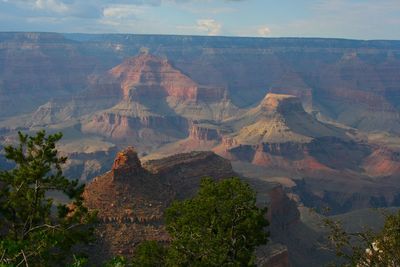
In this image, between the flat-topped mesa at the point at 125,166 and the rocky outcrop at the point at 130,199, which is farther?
the flat-topped mesa at the point at 125,166

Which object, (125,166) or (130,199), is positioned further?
(125,166)

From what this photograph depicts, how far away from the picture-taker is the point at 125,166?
70.6 metres

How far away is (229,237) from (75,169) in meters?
161

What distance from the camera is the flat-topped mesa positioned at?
7006 centimetres

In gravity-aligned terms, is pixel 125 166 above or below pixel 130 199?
above

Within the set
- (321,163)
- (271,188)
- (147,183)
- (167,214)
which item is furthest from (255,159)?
(167,214)

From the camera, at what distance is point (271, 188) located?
9569cm

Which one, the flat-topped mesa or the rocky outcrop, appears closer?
the rocky outcrop

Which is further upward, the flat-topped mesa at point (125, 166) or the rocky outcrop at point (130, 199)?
the flat-topped mesa at point (125, 166)

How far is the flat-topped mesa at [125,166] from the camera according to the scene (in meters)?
70.1

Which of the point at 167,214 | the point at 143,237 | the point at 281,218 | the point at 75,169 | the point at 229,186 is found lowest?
the point at 75,169

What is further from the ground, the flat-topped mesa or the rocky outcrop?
the flat-topped mesa

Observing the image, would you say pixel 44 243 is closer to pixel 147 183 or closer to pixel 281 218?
pixel 147 183

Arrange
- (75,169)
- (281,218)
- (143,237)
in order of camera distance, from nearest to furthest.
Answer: (143,237) < (281,218) < (75,169)
